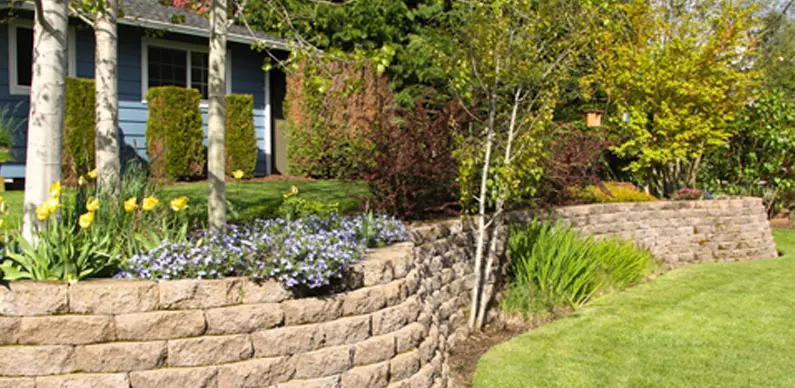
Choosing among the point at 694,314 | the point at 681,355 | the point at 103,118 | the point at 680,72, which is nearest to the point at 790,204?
the point at 680,72

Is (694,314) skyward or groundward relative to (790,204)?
groundward

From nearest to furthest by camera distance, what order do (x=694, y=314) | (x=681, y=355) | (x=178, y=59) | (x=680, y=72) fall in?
(x=681, y=355) → (x=694, y=314) → (x=680, y=72) → (x=178, y=59)

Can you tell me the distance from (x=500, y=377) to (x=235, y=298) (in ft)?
7.78

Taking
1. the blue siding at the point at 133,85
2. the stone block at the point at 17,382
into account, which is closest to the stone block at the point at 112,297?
the stone block at the point at 17,382

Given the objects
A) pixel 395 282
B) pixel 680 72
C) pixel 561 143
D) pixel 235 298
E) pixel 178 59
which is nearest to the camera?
pixel 235 298

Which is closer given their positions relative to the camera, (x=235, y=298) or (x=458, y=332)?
(x=235, y=298)

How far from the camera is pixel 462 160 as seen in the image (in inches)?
234

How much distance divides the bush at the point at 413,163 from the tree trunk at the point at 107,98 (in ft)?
7.56

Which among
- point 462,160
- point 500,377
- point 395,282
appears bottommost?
point 500,377

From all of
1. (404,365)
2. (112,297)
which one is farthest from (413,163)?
(112,297)

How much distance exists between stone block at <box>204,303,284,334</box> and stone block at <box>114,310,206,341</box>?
0.06 meters

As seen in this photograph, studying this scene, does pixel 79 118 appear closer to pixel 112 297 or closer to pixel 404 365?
pixel 112 297

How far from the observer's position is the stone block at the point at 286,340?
3.73 m

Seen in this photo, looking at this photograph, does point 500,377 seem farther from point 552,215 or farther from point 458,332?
point 552,215
